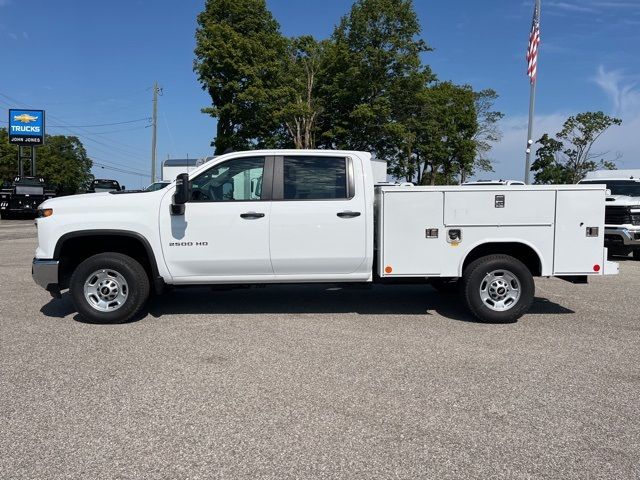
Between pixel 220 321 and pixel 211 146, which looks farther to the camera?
pixel 211 146

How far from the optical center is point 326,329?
593 centimetres

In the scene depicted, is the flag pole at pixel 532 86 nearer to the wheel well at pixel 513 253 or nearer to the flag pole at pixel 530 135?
the flag pole at pixel 530 135

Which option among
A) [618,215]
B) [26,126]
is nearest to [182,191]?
[618,215]

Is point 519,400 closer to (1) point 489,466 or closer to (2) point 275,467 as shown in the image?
(1) point 489,466

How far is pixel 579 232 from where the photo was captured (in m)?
6.03

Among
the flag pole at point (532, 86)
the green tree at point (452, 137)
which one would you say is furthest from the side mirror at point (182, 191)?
the green tree at point (452, 137)

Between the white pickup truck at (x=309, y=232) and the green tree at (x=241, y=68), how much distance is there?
75.0 ft

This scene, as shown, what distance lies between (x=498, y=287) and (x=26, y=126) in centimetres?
5014

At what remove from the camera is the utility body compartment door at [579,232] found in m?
5.97

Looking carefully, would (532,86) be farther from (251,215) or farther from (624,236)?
(251,215)

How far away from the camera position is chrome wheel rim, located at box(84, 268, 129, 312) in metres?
6.01

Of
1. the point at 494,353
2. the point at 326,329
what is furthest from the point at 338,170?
the point at 494,353

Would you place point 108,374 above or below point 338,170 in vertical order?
below

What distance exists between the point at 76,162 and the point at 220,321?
327 ft
